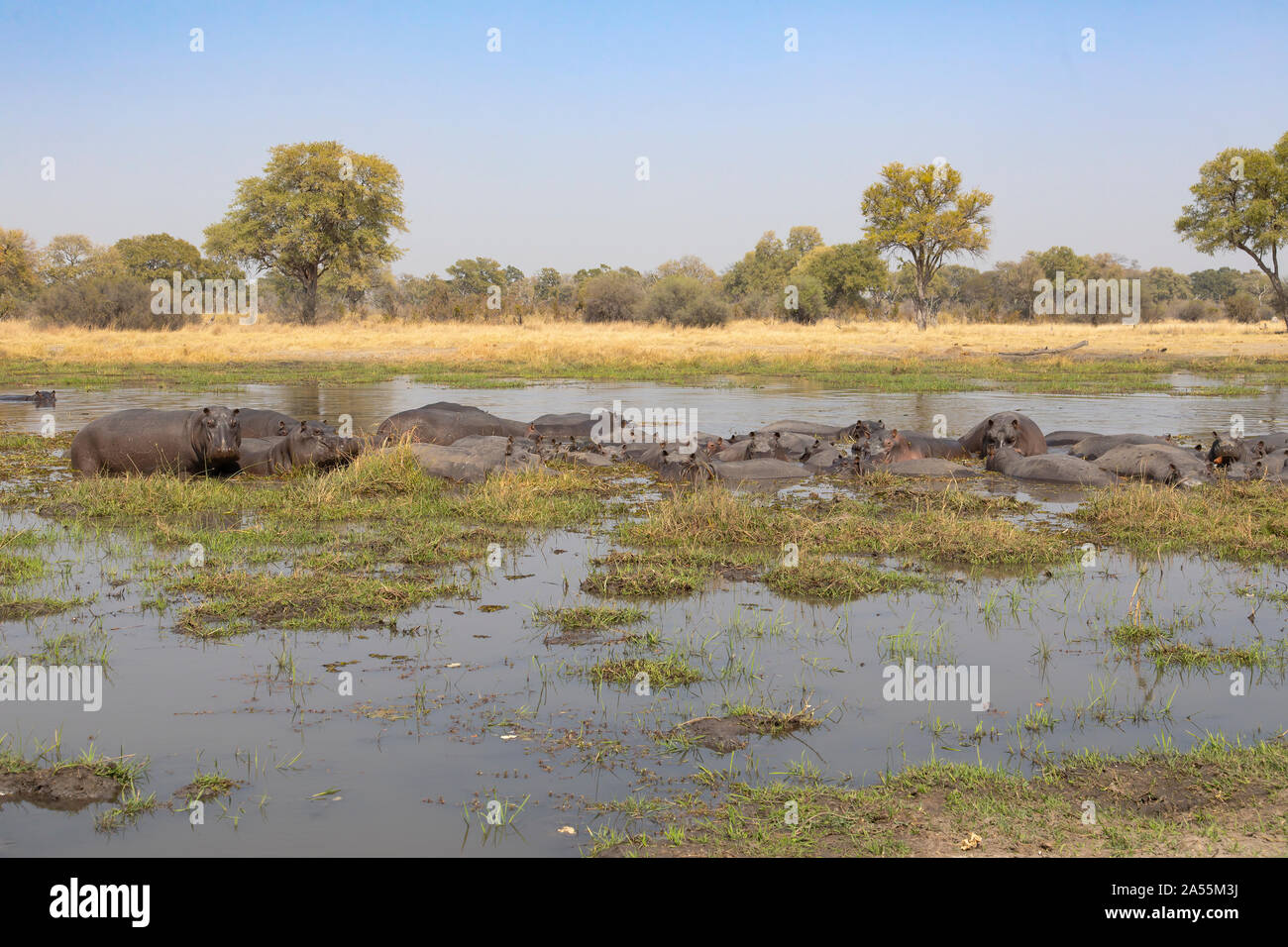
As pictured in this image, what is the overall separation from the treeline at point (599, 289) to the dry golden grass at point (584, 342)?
104 inches

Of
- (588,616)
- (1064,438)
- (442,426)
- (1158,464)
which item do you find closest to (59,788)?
(588,616)

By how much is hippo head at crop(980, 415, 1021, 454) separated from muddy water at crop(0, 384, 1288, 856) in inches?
189

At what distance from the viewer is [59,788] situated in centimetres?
385

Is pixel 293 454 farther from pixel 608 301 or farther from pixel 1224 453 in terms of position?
pixel 608 301

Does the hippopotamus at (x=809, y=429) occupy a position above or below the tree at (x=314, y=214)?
below

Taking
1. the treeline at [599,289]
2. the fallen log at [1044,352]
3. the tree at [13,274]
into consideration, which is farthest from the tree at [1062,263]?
the tree at [13,274]

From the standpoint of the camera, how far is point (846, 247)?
179ft

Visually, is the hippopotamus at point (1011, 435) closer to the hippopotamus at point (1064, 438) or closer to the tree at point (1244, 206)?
the hippopotamus at point (1064, 438)

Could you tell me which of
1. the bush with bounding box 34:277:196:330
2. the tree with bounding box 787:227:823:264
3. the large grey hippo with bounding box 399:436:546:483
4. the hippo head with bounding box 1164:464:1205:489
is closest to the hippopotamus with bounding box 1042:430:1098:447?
the hippo head with bounding box 1164:464:1205:489

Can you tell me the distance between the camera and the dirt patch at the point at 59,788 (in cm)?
379

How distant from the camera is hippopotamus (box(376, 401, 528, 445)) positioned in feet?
41.4

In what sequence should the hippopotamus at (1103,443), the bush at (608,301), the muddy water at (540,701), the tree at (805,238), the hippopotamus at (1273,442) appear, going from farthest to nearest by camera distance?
the tree at (805,238) < the bush at (608,301) < the hippopotamus at (1103,443) < the hippopotamus at (1273,442) < the muddy water at (540,701)

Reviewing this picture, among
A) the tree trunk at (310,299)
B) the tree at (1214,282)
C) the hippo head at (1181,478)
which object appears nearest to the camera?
the hippo head at (1181,478)

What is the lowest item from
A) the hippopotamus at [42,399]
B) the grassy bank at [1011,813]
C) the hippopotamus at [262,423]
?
the grassy bank at [1011,813]
